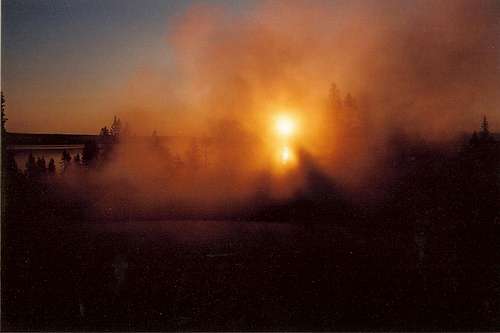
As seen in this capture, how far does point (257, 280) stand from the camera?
300 centimetres

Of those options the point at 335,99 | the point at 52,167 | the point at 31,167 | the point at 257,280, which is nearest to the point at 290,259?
the point at 257,280

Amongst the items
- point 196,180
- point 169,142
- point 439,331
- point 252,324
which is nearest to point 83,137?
point 169,142

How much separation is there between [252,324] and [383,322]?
3.54ft

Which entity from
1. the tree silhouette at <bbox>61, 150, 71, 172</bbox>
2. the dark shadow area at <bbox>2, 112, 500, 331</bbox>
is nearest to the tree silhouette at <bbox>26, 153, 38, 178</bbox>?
the dark shadow area at <bbox>2, 112, 500, 331</bbox>

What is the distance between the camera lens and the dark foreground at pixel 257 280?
2824mm

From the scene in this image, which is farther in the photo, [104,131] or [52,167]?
[52,167]

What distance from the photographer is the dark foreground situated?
282 cm

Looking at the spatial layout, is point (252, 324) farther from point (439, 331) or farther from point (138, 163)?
point (138, 163)

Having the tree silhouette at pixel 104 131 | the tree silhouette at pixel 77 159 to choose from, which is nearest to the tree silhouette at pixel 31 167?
the tree silhouette at pixel 77 159

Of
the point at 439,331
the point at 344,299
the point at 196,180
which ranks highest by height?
the point at 196,180

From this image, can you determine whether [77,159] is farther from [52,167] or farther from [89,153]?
[52,167]

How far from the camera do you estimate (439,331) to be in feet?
9.05

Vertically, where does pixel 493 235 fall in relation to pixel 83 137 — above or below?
below

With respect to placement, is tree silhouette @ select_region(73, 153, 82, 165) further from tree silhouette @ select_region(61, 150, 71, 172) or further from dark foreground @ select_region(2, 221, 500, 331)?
dark foreground @ select_region(2, 221, 500, 331)
